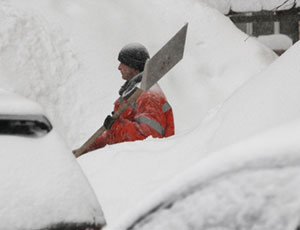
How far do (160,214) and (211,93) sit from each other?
25.9 feet

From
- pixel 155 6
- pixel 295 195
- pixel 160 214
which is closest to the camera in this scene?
pixel 295 195

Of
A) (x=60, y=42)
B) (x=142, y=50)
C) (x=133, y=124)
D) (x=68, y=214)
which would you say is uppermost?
(x=60, y=42)

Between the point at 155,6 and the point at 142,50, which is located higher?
the point at 155,6

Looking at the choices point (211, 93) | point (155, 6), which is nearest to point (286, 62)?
point (211, 93)

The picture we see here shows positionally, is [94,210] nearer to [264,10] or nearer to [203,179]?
[203,179]

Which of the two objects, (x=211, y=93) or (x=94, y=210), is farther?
(x=211, y=93)

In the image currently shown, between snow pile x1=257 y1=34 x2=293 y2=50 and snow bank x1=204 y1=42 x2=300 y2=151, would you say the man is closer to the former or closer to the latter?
snow bank x1=204 y1=42 x2=300 y2=151

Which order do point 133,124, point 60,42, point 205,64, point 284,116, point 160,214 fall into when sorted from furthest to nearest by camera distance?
point 205,64
point 60,42
point 133,124
point 284,116
point 160,214

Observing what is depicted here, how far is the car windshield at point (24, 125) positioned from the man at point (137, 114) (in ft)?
10.6

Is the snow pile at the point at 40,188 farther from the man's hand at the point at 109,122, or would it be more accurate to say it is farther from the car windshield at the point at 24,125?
the man's hand at the point at 109,122

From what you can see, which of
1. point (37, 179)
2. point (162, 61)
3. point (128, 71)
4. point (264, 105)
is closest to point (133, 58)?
point (128, 71)

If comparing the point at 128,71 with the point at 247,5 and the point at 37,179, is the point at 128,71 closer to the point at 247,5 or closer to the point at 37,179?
the point at 37,179

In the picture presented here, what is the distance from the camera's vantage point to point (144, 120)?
5246 mm

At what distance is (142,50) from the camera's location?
5859mm
